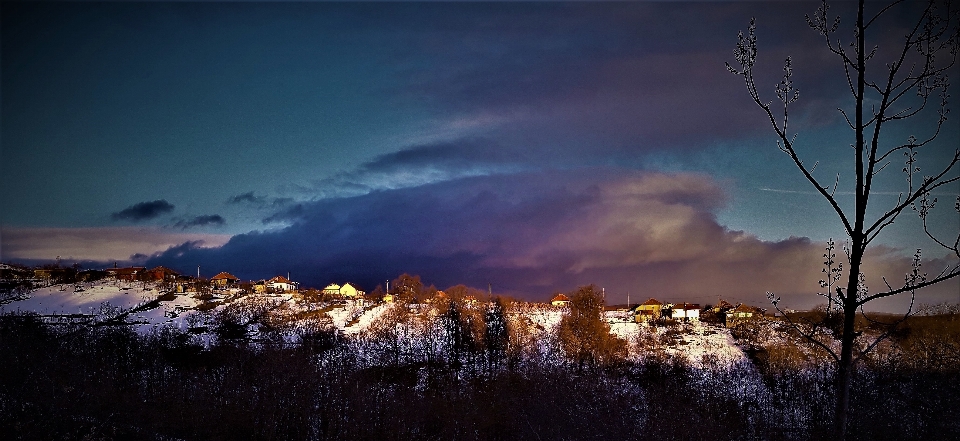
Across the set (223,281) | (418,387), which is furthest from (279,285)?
(418,387)

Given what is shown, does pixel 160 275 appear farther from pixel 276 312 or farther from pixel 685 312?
pixel 685 312

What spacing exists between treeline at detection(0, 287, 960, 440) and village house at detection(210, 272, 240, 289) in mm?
12424

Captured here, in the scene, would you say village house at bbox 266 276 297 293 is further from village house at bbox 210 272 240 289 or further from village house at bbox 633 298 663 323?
village house at bbox 633 298 663 323

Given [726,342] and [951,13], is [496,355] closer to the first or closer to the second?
[726,342]

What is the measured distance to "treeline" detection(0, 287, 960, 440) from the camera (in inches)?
838

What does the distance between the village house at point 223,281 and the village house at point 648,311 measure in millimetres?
36363

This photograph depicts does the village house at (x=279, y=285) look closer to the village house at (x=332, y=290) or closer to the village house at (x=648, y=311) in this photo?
the village house at (x=332, y=290)

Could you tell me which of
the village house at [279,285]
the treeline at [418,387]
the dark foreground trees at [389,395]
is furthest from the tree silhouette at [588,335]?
the village house at [279,285]

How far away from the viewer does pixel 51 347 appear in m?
27.5

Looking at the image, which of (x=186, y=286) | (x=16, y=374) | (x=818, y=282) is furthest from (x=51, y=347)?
(x=818, y=282)

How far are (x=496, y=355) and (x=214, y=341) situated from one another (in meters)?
17.6

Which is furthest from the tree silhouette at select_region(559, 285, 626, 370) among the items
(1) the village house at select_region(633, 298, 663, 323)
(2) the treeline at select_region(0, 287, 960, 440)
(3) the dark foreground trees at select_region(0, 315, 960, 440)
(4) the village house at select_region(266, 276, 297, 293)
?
(4) the village house at select_region(266, 276, 297, 293)

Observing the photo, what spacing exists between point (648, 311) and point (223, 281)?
129 ft

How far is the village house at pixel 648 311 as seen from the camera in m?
48.0
